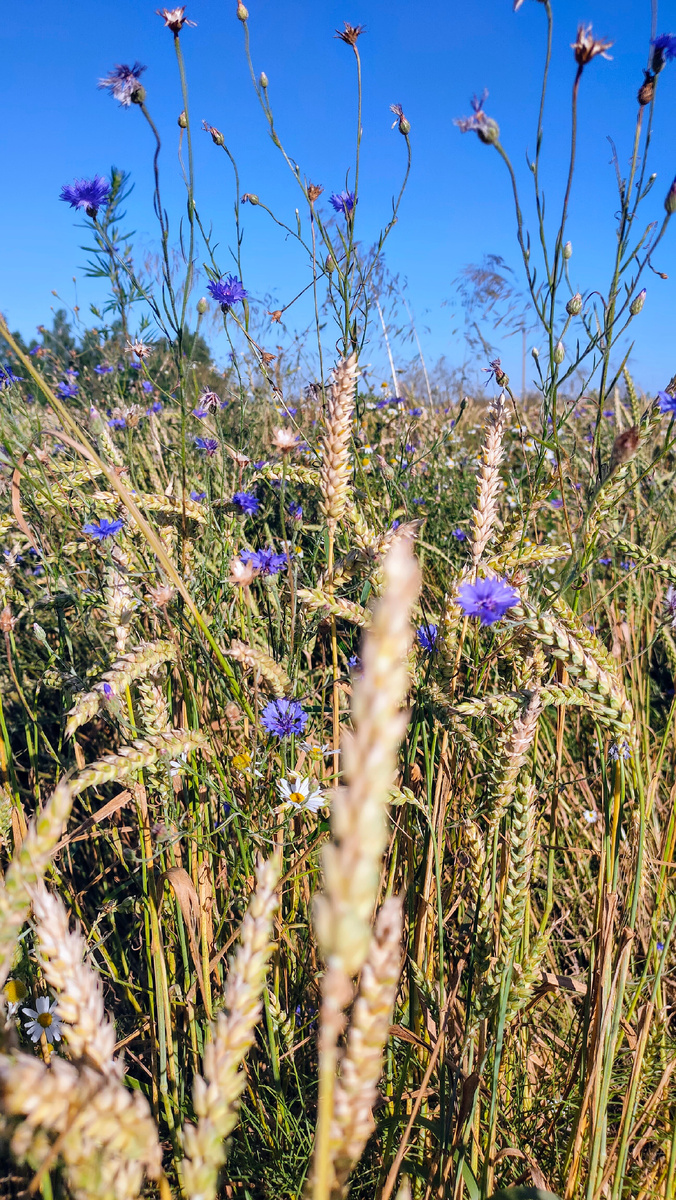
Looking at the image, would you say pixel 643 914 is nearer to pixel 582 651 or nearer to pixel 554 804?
pixel 554 804

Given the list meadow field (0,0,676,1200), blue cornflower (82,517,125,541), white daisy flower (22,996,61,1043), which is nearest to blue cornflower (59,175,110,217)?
meadow field (0,0,676,1200)

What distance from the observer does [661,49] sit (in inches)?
53.5

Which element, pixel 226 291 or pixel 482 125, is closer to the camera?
pixel 482 125

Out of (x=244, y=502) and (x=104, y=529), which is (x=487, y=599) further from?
(x=104, y=529)

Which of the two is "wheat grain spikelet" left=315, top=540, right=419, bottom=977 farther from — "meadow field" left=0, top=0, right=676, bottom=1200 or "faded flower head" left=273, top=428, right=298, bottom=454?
"faded flower head" left=273, top=428, right=298, bottom=454

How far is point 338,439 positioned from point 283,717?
0.61 metres

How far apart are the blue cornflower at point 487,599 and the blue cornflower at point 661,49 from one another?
3.88 feet

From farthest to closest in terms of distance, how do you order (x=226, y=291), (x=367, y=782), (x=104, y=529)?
(x=226, y=291) < (x=104, y=529) < (x=367, y=782)

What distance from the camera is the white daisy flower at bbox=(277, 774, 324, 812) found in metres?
1.34

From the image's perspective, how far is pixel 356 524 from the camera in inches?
51.5

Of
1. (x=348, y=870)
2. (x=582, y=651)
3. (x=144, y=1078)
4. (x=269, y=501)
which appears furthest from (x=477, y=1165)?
(x=269, y=501)

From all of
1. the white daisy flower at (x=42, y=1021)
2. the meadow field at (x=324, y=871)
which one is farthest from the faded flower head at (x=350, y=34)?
the white daisy flower at (x=42, y=1021)

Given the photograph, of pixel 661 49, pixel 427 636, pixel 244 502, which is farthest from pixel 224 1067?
pixel 661 49

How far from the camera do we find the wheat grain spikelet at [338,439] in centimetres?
105
